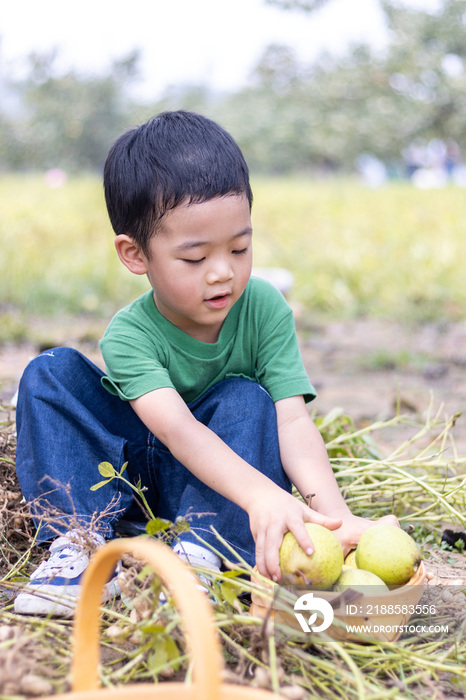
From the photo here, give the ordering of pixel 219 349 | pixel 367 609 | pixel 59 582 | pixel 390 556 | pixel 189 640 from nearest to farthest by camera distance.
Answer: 1. pixel 189 640
2. pixel 367 609
3. pixel 390 556
4. pixel 59 582
5. pixel 219 349

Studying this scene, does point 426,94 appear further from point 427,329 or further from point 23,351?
point 23,351

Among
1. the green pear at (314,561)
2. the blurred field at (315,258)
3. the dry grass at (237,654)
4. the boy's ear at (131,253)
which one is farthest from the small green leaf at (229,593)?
the blurred field at (315,258)

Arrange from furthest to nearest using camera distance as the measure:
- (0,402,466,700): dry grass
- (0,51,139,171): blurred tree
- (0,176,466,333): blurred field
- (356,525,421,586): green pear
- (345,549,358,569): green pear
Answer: (0,51,139,171): blurred tree → (0,176,466,333): blurred field → (345,549,358,569): green pear → (356,525,421,586): green pear → (0,402,466,700): dry grass

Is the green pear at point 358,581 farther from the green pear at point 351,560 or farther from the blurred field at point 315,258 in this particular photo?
the blurred field at point 315,258

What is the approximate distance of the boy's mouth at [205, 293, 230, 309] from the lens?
1.74 m

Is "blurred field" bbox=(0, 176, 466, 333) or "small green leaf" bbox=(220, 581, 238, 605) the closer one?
"small green leaf" bbox=(220, 581, 238, 605)

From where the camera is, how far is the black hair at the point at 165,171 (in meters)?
1.71

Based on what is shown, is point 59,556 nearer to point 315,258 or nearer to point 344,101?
point 315,258

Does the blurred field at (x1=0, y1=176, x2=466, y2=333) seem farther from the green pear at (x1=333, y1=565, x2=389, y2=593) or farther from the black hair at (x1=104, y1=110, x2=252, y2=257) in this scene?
the green pear at (x1=333, y1=565, x2=389, y2=593)

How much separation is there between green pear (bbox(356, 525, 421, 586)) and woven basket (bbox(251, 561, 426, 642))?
0.05m

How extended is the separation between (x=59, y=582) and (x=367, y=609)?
2.20ft

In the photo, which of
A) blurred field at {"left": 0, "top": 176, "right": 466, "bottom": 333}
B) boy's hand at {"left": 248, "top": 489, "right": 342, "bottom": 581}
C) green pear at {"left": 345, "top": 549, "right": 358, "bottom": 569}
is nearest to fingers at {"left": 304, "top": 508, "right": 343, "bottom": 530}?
boy's hand at {"left": 248, "top": 489, "right": 342, "bottom": 581}

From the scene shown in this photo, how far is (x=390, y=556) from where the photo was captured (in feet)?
4.69

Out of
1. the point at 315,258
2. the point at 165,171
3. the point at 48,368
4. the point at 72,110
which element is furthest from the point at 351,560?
the point at 72,110
